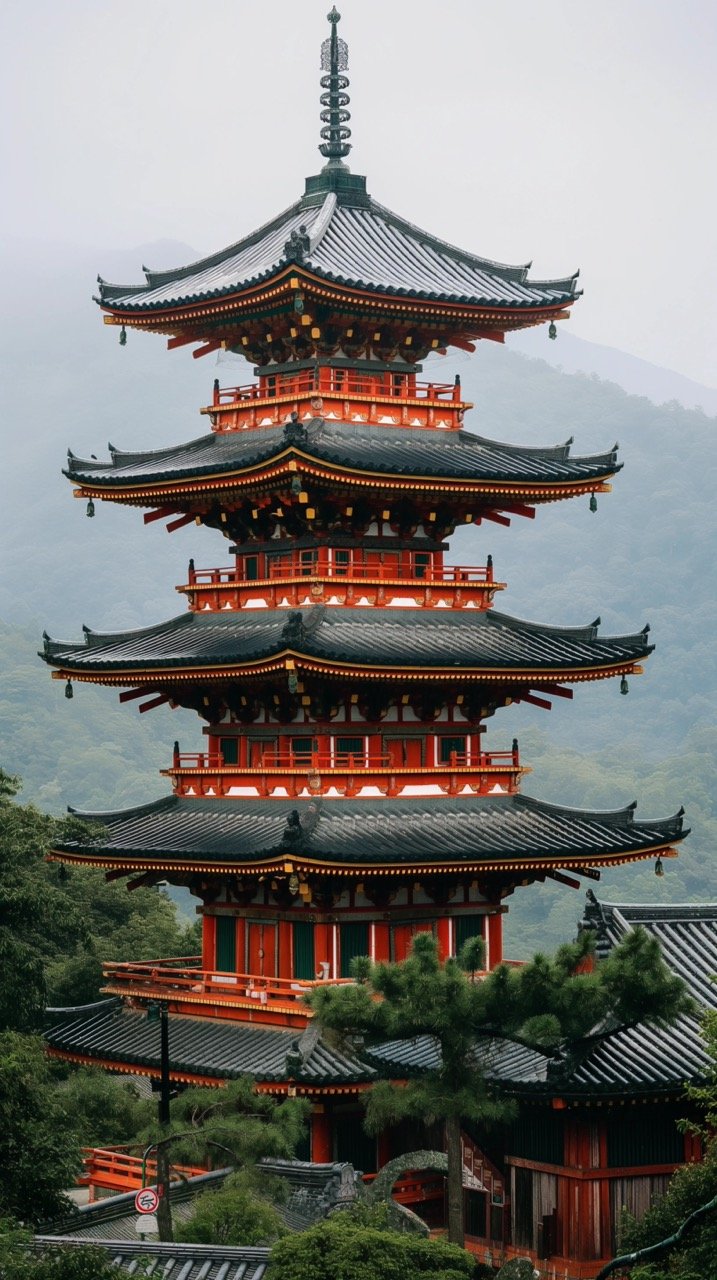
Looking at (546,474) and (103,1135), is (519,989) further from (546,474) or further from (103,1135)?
(546,474)

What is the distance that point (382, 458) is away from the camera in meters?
37.1

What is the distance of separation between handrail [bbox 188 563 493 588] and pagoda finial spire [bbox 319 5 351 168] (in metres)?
8.53

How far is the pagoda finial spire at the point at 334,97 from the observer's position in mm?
40625

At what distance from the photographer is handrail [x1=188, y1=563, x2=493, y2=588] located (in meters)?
37.4

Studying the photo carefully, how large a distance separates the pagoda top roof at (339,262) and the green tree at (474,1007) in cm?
1314

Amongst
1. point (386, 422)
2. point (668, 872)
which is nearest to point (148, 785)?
point (668, 872)

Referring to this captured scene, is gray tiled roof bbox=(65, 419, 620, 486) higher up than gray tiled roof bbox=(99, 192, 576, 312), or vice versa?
gray tiled roof bbox=(99, 192, 576, 312)

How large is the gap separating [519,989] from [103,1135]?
10037 millimetres

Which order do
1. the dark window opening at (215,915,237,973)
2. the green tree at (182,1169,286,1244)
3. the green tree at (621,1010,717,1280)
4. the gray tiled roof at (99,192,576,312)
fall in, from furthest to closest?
1. the dark window opening at (215,915,237,973)
2. the gray tiled roof at (99,192,576,312)
3. the green tree at (182,1169,286,1244)
4. the green tree at (621,1010,717,1280)

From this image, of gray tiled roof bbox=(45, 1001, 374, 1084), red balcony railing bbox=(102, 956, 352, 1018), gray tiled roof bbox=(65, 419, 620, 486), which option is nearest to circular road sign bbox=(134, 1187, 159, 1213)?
gray tiled roof bbox=(45, 1001, 374, 1084)

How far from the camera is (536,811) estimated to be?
3794 cm

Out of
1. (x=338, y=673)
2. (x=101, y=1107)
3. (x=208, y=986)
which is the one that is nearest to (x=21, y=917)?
(x=208, y=986)

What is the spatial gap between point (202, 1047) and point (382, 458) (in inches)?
418

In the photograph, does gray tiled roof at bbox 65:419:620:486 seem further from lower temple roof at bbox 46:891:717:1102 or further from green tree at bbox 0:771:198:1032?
lower temple roof at bbox 46:891:717:1102
